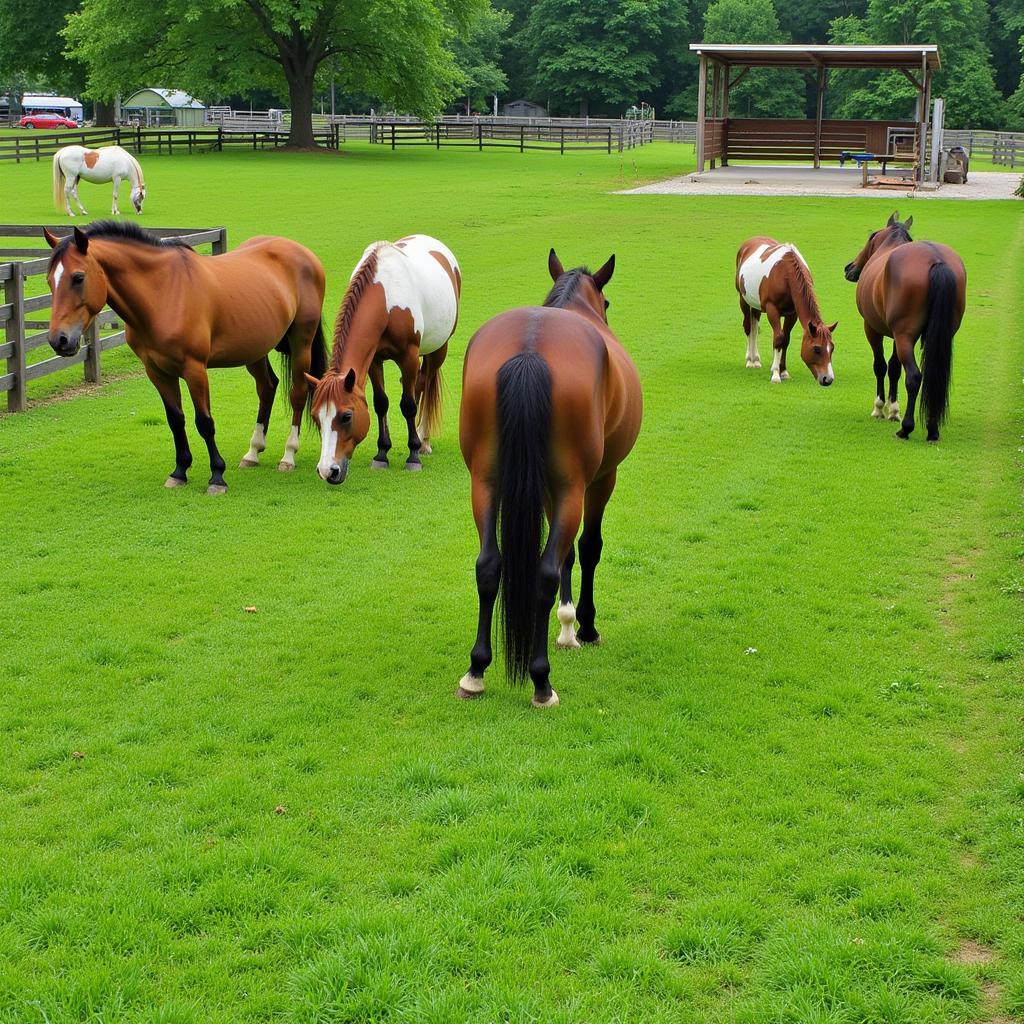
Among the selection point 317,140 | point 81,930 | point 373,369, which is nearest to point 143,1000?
point 81,930

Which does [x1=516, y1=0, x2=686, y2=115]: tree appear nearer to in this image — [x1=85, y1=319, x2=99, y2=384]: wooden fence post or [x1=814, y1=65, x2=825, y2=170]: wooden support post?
[x1=814, y1=65, x2=825, y2=170]: wooden support post

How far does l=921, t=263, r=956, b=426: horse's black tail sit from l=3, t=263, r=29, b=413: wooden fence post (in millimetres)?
8768

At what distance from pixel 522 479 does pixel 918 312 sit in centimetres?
699

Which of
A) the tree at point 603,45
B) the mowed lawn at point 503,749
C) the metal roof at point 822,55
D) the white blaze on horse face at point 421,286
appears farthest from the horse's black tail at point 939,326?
the tree at point 603,45

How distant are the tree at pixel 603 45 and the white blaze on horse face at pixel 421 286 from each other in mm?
81590

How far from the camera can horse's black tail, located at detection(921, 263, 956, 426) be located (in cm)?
1039

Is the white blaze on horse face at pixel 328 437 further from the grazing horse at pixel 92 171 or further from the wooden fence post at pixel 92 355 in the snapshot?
the grazing horse at pixel 92 171

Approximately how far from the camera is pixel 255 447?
10.4 metres

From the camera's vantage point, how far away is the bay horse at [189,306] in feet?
28.2

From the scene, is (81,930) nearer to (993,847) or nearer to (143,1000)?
(143,1000)

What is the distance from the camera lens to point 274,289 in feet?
32.4

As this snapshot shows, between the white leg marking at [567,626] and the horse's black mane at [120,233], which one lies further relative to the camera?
the horse's black mane at [120,233]

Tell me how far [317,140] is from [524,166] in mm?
15303

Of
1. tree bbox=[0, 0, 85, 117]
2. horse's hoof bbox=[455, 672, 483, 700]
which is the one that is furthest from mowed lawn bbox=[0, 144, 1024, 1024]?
tree bbox=[0, 0, 85, 117]
